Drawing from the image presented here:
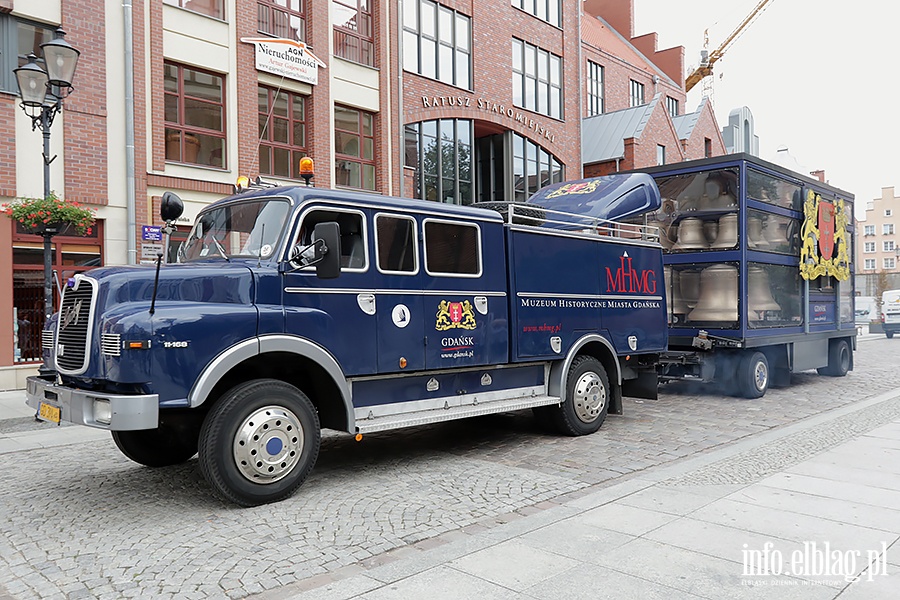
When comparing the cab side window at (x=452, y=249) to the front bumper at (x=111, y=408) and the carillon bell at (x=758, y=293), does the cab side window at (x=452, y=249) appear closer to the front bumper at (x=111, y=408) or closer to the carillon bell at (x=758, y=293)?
the front bumper at (x=111, y=408)

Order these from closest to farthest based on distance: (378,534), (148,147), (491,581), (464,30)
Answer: (491,581) < (378,534) < (148,147) < (464,30)

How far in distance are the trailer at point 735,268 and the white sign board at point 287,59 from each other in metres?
9.73

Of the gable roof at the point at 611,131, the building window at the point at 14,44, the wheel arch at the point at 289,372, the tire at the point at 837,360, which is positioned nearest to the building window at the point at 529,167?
the gable roof at the point at 611,131

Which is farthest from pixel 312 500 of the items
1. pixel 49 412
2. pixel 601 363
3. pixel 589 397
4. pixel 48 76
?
pixel 48 76

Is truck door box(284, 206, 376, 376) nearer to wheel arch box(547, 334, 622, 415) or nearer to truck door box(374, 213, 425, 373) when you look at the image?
truck door box(374, 213, 425, 373)

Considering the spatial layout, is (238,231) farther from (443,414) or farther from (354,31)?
(354,31)

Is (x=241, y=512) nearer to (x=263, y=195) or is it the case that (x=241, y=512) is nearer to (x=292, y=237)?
(x=292, y=237)

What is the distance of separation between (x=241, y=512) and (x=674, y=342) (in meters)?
8.75

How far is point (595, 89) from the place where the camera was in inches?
1454

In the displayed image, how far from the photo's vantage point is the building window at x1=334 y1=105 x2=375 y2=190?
1936 cm

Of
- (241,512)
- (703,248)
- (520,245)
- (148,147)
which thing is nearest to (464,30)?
(148,147)

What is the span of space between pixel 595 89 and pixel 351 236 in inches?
1308

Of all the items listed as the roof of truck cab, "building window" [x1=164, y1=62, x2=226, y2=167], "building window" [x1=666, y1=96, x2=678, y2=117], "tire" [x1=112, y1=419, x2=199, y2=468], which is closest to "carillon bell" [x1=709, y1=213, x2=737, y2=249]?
the roof of truck cab

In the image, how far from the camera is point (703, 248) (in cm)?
1243
